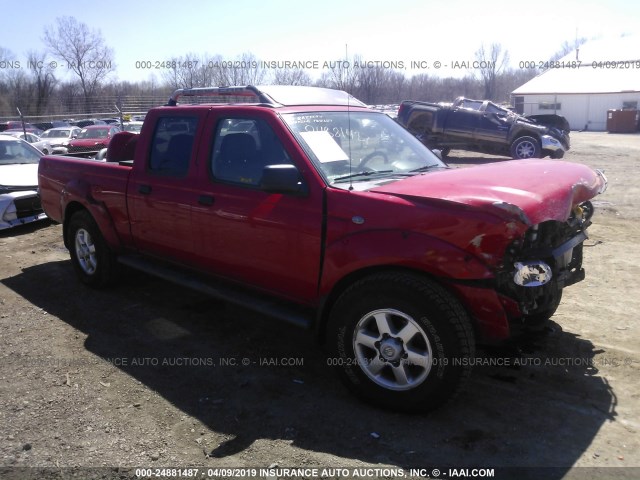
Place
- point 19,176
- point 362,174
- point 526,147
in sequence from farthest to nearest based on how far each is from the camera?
1. point 526,147
2. point 19,176
3. point 362,174

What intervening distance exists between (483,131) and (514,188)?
1451 centimetres

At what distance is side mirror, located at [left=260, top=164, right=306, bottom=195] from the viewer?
3.55 m

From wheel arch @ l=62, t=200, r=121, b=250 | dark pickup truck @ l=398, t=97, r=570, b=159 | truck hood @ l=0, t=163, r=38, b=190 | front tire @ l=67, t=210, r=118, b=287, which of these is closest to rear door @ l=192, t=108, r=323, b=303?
wheel arch @ l=62, t=200, r=121, b=250

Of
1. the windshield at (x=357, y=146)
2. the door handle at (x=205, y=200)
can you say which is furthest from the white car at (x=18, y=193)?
the windshield at (x=357, y=146)

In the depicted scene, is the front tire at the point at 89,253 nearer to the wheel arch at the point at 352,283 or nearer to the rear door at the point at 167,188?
the rear door at the point at 167,188

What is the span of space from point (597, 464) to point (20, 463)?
3122 mm

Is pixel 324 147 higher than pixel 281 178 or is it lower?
higher

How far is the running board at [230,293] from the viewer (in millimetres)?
3828

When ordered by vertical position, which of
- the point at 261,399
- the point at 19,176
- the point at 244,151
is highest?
the point at 244,151

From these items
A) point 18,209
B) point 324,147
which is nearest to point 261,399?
point 324,147

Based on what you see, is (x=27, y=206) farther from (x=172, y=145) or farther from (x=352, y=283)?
(x=352, y=283)

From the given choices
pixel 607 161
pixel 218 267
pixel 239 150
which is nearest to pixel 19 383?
pixel 218 267

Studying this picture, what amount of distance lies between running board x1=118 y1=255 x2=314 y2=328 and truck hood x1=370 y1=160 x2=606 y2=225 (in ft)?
3.33

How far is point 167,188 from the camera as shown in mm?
4703
